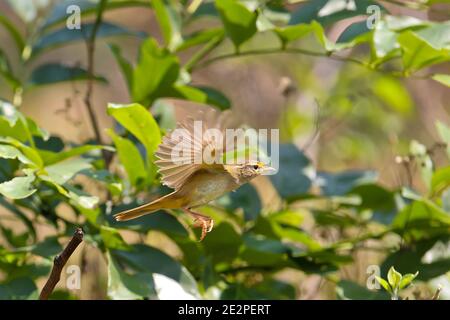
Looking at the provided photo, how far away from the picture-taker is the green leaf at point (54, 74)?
1.78m

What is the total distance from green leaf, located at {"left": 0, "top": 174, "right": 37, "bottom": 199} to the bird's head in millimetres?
291

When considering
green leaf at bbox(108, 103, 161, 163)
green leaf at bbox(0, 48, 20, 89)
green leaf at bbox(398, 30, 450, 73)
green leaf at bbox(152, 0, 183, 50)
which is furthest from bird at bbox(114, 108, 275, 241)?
green leaf at bbox(0, 48, 20, 89)

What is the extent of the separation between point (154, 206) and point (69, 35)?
0.72 m

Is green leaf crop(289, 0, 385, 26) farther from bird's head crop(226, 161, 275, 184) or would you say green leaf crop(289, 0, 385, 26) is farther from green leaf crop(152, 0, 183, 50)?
bird's head crop(226, 161, 275, 184)

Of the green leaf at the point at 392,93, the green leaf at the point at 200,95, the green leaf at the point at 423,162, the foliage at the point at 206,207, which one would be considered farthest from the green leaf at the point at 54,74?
the green leaf at the point at 392,93

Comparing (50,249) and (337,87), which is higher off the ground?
(50,249)

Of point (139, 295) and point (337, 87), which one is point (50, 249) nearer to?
point (139, 295)

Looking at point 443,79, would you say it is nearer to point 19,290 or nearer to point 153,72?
point 153,72

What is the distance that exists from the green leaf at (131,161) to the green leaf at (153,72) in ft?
0.69

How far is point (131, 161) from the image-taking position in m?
1.43

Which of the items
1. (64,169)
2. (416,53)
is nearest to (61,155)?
(64,169)
